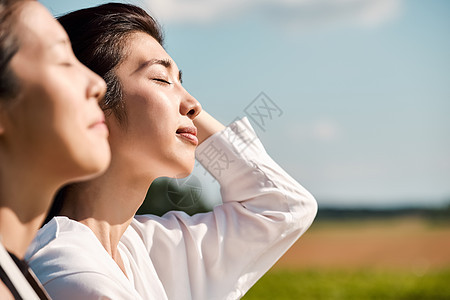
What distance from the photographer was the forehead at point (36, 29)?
930mm

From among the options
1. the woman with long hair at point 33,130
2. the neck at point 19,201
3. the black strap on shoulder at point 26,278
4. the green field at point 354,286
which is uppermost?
the woman with long hair at point 33,130

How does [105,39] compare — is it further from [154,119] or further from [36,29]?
[36,29]

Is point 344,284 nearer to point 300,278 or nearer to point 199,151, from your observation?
point 300,278

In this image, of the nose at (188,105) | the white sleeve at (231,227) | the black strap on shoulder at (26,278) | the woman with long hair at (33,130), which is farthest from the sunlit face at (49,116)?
the white sleeve at (231,227)

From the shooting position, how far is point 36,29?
0.95 m

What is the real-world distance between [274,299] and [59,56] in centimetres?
753

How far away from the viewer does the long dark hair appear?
5.22ft

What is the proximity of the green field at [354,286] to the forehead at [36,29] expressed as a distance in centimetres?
739

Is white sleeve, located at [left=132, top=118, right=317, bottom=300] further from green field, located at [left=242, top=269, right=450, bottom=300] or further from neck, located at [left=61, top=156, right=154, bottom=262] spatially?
green field, located at [left=242, top=269, right=450, bottom=300]

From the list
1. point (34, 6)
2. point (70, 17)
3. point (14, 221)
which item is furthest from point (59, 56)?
point (70, 17)

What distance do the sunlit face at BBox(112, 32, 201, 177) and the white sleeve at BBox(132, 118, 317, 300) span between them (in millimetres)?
359

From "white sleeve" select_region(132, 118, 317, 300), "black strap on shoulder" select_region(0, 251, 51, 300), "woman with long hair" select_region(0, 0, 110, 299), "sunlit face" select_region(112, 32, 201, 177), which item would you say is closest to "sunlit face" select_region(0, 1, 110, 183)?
"woman with long hair" select_region(0, 0, 110, 299)

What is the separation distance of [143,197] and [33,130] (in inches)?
29.4

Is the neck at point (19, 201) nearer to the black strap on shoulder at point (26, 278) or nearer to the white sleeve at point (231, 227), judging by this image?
the black strap on shoulder at point (26, 278)
